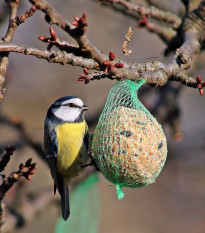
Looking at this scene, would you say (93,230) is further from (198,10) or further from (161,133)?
(198,10)

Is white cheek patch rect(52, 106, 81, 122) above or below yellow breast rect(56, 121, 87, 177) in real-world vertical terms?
above

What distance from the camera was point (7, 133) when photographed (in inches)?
266

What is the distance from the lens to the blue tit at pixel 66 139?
10.1 ft

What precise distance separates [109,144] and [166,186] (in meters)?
6.29

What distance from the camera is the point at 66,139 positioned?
311cm

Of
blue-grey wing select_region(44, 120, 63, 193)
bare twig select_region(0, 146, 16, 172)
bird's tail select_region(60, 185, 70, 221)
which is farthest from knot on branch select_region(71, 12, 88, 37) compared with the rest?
bird's tail select_region(60, 185, 70, 221)

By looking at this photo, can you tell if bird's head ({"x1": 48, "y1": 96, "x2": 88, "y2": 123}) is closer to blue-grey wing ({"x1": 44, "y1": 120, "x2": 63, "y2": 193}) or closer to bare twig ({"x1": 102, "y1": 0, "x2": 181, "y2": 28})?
blue-grey wing ({"x1": 44, "y1": 120, "x2": 63, "y2": 193})

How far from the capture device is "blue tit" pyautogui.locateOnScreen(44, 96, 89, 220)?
10.1 feet

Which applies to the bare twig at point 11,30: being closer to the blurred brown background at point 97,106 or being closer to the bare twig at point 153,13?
the bare twig at point 153,13

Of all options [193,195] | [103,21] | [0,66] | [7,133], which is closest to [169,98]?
[0,66]

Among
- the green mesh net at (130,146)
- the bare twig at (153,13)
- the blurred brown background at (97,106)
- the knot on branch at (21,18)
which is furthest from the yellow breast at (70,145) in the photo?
the blurred brown background at (97,106)

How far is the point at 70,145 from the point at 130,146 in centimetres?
94

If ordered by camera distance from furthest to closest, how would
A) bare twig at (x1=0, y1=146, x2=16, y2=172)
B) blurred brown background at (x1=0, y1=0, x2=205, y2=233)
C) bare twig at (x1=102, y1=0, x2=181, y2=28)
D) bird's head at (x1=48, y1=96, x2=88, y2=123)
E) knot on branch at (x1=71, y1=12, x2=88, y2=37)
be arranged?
1. blurred brown background at (x1=0, y1=0, x2=205, y2=233)
2. bird's head at (x1=48, y1=96, x2=88, y2=123)
3. bare twig at (x1=102, y1=0, x2=181, y2=28)
4. bare twig at (x1=0, y1=146, x2=16, y2=172)
5. knot on branch at (x1=71, y1=12, x2=88, y2=37)

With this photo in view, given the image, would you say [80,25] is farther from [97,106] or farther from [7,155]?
[97,106]
